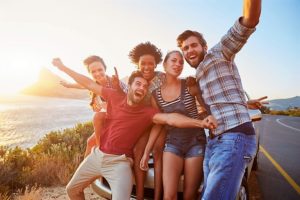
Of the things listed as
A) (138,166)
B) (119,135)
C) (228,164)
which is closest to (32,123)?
(119,135)

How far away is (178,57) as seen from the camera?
4.06 m

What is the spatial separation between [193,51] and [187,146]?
1025 millimetres

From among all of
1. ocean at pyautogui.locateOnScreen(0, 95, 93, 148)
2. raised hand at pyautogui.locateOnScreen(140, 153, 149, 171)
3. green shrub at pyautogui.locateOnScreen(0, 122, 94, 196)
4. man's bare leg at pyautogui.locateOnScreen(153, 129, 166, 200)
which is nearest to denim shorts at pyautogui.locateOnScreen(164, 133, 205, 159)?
man's bare leg at pyautogui.locateOnScreen(153, 129, 166, 200)

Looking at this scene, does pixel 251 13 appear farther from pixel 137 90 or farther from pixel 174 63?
pixel 137 90

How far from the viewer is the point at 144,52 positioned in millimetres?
4840

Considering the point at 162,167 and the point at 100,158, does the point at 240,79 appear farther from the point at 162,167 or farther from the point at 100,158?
the point at 100,158

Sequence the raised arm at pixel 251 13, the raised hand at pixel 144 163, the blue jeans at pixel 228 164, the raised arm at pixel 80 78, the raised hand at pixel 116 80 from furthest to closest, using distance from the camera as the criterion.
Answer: the raised hand at pixel 116 80 → the raised arm at pixel 80 78 → the raised hand at pixel 144 163 → the blue jeans at pixel 228 164 → the raised arm at pixel 251 13

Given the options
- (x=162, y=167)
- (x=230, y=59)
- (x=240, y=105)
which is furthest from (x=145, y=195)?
(x=230, y=59)

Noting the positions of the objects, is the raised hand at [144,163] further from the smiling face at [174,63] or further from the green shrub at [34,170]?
the green shrub at [34,170]

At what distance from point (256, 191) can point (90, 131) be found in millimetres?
7178

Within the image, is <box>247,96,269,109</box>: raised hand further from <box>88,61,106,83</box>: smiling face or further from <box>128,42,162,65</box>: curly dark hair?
<box>88,61,106,83</box>: smiling face

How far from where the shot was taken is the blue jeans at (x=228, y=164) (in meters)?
3.01

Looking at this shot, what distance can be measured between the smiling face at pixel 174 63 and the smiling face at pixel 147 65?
15.5 inches

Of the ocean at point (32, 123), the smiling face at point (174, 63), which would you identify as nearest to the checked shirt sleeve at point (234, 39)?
the smiling face at point (174, 63)
